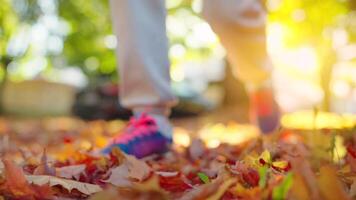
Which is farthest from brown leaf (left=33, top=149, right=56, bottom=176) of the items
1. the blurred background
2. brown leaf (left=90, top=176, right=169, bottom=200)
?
the blurred background

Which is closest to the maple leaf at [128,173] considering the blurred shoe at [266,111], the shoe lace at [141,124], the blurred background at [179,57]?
the shoe lace at [141,124]

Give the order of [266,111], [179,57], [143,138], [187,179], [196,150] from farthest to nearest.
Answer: [179,57]
[266,111]
[196,150]
[143,138]
[187,179]

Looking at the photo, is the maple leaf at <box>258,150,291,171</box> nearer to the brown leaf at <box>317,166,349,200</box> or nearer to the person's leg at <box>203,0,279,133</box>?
the brown leaf at <box>317,166,349,200</box>

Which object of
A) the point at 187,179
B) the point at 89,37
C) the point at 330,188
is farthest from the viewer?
the point at 89,37

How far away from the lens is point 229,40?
2242 mm

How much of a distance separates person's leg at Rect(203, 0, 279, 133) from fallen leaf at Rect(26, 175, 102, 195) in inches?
42.4

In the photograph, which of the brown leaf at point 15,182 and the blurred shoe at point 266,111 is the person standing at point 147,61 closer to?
the blurred shoe at point 266,111

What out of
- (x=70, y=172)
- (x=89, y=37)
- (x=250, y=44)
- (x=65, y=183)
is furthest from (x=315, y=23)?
(x=89, y=37)

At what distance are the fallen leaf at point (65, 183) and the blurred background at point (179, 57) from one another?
4.45 meters

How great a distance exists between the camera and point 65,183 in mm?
1111

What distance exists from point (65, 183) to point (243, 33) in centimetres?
125

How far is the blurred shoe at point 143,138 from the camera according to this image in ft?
5.79

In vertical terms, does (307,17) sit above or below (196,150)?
above

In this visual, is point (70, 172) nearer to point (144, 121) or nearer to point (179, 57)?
point (144, 121)
